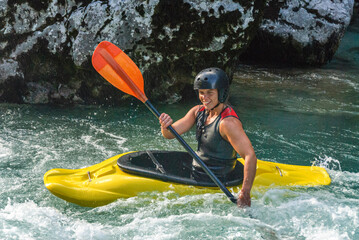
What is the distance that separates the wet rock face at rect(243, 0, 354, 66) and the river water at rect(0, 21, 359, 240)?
1.53ft

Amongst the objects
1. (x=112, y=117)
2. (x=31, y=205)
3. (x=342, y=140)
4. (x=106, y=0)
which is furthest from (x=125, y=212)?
(x=106, y=0)

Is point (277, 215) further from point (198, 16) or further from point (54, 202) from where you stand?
point (198, 16)

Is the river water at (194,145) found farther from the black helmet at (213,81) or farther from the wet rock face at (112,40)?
the black helmet at (213,81)

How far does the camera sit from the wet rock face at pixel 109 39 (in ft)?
21.0

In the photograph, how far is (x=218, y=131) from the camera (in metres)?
3.64

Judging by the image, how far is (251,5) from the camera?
6.52m

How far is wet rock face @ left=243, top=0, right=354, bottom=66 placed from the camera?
912cm

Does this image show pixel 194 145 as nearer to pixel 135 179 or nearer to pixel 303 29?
pixel 135 179

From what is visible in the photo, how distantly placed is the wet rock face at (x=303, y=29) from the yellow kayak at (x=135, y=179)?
557cm

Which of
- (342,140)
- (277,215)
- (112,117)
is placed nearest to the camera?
(277,215)

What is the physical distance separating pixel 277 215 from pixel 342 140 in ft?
7.71

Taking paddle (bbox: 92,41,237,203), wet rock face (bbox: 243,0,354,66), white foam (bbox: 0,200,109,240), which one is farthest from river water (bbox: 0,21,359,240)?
paddle (bbox: 92,41,237,203)

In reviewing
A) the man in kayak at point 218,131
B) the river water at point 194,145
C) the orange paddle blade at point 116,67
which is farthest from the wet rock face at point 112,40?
the man in kayak at point 218,131

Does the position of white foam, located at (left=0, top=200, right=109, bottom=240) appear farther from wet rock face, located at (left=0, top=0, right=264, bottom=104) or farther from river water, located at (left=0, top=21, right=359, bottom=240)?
wet rock face, located at (left=0, top=0, right=264, bottom=104)
